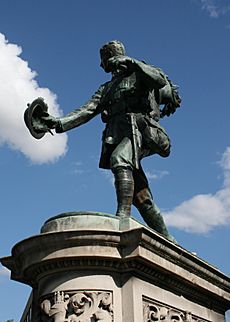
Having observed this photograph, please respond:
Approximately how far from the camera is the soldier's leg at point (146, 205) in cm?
873

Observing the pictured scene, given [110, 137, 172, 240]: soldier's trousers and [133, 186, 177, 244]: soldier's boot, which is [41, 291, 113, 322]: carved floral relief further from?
[133, 186, 177, 244]: soldier's boot

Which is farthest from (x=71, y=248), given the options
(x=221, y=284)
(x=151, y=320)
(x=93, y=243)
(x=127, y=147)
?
(x=221, y=284)

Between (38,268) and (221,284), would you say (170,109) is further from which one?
(38,268)

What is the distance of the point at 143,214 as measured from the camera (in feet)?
29.0

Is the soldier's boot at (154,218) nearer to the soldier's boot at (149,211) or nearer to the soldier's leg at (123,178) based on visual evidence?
the soldier's boot at (149,211)

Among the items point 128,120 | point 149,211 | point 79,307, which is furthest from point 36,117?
point 79,307

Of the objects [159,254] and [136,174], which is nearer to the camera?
[159,254]

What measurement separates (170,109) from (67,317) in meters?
3.91

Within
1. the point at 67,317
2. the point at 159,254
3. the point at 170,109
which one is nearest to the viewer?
the point at 67,317

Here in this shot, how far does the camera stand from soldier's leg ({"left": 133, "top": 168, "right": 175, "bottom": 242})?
8734 millimetres

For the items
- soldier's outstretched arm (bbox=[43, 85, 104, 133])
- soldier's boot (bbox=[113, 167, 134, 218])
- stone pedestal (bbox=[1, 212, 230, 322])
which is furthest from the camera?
soldier's outstretched arm (bbox=[43, 85, 104, 133])

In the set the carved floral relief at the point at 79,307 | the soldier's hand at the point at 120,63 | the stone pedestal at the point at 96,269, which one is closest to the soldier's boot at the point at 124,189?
the stone pedestal at the point at 96,269

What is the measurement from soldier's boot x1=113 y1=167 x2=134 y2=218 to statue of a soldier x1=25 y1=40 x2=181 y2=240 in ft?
0.04

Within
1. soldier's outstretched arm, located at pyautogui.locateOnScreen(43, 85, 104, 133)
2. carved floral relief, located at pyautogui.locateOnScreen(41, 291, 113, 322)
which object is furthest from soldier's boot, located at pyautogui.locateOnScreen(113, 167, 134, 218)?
carved floral relief, located at pyautogui.locateOnScreen(41, 291, 113, 322)
